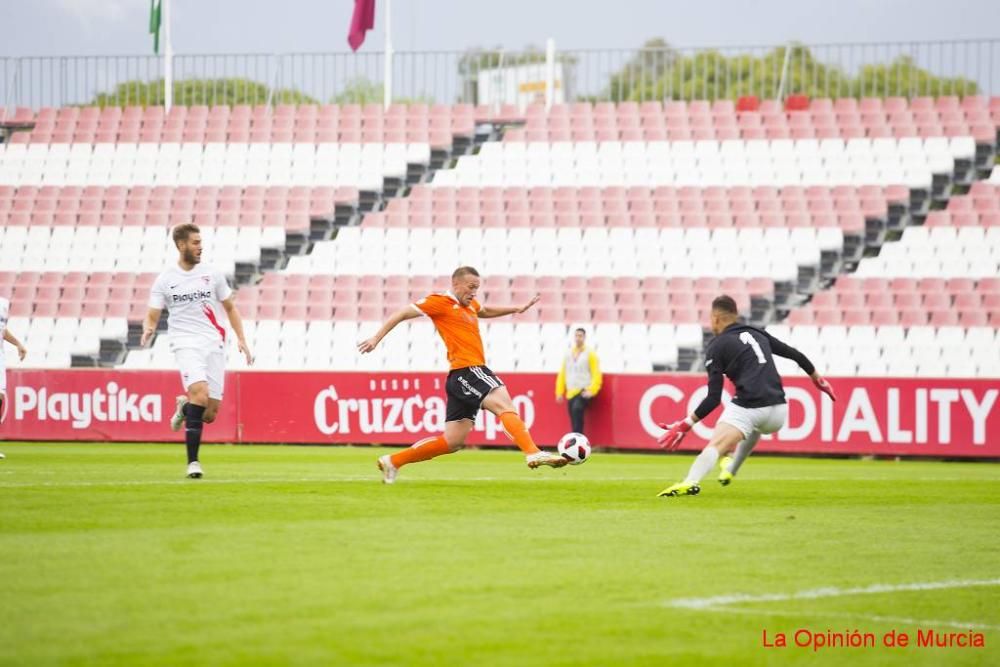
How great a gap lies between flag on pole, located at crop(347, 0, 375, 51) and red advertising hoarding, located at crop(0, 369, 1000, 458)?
1429 centimetres

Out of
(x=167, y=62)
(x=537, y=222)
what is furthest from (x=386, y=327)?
(x=167, y=62)

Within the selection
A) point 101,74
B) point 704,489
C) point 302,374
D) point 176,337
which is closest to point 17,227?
point 101,74

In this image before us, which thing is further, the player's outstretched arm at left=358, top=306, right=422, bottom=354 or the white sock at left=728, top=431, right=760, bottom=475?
the white sock at left=728, top=431, right=760, bottom=475

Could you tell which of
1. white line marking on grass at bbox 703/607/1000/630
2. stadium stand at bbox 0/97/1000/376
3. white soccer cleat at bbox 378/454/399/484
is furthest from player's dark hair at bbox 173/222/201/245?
stadium stand at bbox 0/97/1000/376

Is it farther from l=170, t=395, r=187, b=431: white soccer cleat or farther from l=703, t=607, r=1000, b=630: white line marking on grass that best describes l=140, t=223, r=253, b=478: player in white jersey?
l=703, t=607, r=1000, b=630: white line marking on grass

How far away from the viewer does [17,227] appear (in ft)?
105

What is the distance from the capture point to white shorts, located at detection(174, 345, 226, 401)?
13.5m

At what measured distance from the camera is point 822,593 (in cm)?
770

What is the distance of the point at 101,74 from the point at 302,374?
14360 millimetres

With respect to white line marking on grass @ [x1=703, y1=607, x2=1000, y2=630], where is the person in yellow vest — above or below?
above

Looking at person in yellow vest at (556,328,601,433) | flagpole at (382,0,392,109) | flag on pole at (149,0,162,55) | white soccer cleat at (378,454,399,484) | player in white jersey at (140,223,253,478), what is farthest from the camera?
flag on pole at (149,0,162,55)

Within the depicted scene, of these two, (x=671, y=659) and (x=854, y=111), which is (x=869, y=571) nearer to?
(x=671, y=659)

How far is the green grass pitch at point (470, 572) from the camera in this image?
6223mm

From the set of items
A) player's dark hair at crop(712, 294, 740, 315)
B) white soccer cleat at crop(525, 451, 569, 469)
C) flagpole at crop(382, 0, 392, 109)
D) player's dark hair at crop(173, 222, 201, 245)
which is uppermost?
flagpole at crop(382, 0, 392, 109)
